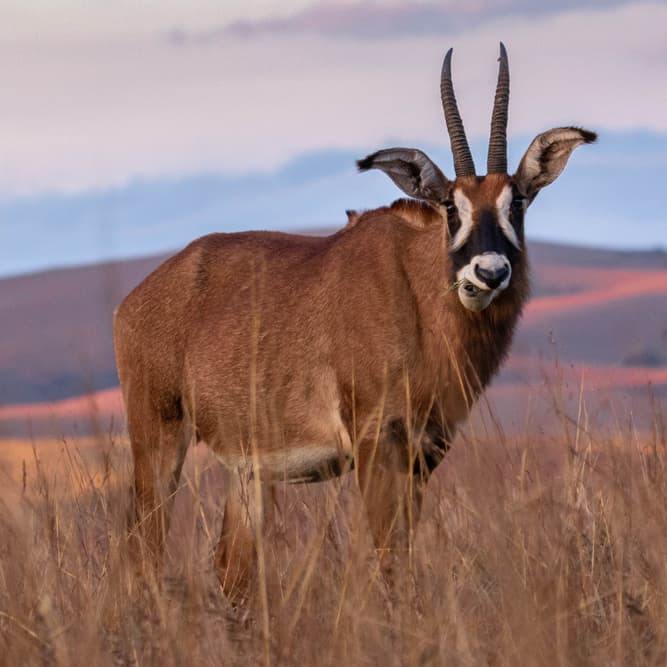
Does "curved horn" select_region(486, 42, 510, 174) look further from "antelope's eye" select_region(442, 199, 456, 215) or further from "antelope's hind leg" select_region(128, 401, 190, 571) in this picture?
"antelope's hind leg" select_region(128, 401, 190, 571)

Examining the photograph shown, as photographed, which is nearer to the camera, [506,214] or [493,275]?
[493,275]

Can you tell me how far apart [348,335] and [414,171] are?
1.09 m

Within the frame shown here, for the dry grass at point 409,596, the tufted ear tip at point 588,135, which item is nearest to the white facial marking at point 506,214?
the tufted ear tip at point 588,135

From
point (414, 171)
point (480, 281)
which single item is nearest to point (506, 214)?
point (480, 281)

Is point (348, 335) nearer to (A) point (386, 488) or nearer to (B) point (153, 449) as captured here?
(A) point (386, 488)

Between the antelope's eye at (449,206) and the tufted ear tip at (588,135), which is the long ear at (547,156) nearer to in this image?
the tufted ear tip at (588,135)

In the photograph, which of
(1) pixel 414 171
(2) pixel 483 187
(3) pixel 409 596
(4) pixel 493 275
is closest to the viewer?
(3) pixel 409 596

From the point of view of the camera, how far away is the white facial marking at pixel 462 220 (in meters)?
7.90

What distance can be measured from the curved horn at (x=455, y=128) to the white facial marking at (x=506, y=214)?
1.50 feet

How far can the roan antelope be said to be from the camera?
798 cm

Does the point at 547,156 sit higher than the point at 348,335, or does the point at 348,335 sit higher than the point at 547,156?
the point at 547,156

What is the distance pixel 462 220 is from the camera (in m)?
7.99

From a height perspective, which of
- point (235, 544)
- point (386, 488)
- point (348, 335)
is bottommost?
point (235, 544)

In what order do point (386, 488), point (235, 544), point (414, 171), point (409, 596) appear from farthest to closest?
1. point (235, 544)
2. point (414, 171)
3. point (386, 488)
4. point (409, 596)
